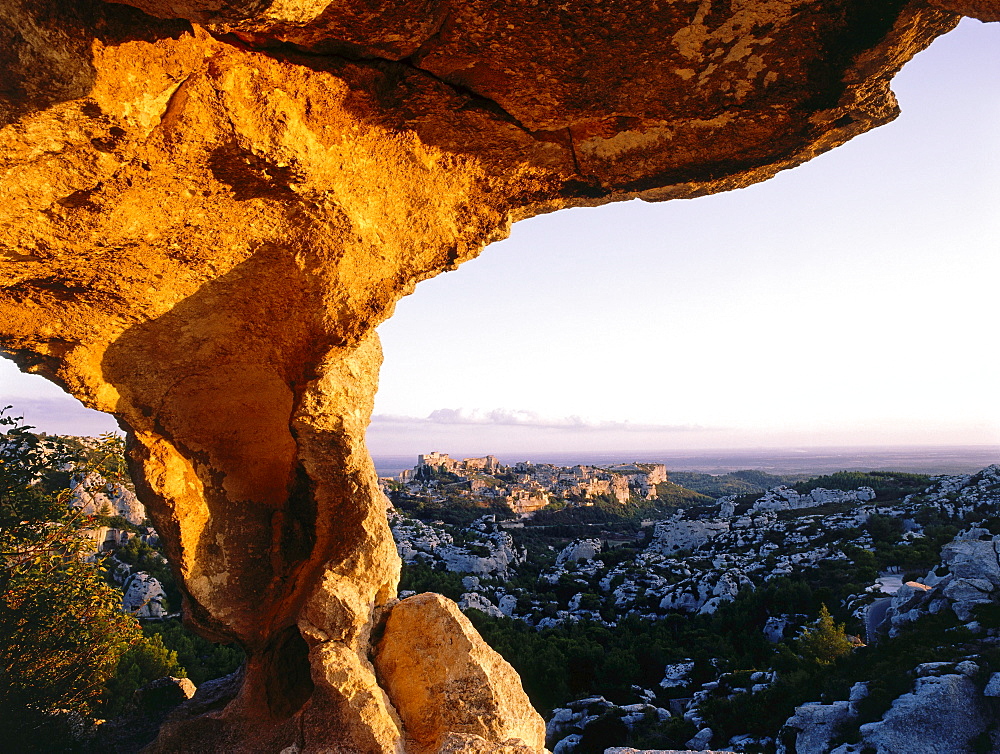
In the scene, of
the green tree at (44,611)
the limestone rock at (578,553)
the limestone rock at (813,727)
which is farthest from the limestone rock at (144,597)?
the limestone rock at (578,553)

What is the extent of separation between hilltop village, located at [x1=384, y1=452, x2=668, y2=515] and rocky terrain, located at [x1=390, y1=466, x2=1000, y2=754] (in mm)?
11381

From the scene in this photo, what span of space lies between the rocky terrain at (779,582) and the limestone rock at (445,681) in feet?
40.0

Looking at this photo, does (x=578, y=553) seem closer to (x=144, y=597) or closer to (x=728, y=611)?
(x=728, y=611)

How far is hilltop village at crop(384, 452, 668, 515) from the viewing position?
66.4 m

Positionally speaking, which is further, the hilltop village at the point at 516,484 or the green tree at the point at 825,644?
the hilltop village at the point at 516,484

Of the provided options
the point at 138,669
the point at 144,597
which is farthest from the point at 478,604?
the point at 138,669

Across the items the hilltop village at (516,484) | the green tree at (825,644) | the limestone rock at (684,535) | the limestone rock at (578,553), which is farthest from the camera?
the hilltop village at (516,484)

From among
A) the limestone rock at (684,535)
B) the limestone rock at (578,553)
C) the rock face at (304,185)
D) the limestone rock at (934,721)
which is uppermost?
the rock face at (304,185)

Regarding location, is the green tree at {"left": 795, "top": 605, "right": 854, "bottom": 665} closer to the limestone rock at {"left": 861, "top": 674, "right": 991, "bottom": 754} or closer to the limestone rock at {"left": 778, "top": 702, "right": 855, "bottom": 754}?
the limestone rock at {"left": 778, "top": 702, "right": 855, "bottom": 754}

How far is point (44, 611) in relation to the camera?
8219 millimetres

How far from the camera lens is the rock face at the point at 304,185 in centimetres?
299

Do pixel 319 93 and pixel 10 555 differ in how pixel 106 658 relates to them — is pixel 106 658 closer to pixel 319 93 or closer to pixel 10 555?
pixel 10 555

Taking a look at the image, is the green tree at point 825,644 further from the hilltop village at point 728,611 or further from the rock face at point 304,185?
the rock face at point 304,185

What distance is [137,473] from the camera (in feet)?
20.1
